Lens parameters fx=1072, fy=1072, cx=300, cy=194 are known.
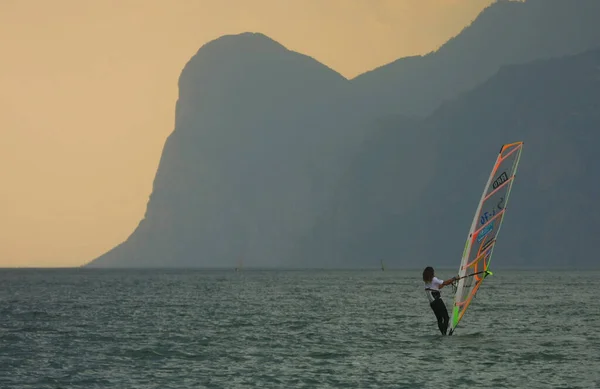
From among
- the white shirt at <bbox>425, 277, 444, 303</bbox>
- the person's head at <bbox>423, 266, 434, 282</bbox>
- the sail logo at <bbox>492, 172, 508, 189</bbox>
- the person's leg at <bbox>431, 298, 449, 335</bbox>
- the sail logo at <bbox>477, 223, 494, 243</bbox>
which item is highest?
the sail logo at <bbox>492, 172, 508, 189</bbox>

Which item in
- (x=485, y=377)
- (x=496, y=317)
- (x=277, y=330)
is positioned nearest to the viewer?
(x=485, y=377)

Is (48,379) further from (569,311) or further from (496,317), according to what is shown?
(569,311)

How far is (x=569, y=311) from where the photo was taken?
2557 inches

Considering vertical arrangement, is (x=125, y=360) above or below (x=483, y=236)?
below

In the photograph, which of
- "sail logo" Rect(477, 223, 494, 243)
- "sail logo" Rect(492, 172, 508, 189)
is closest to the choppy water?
"sail logo" Rect(477, 223, 494, 243)

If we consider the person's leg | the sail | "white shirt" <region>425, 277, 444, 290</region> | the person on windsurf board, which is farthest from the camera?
the person's leg

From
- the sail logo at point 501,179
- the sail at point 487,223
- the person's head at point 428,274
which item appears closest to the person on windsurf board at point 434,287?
the person's head at point 428,274

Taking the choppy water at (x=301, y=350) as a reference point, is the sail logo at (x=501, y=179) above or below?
above

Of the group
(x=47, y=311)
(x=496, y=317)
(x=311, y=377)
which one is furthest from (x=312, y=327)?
(x=47, y=311)

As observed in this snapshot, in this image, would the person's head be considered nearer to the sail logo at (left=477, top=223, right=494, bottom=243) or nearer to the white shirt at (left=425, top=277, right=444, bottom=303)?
the white shirt at (left=425, top=277, right=444, bottom=303)

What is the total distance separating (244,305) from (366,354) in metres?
41.8

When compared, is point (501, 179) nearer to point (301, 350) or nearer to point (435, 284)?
point (435, 284)

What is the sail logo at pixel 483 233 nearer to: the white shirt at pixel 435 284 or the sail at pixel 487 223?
the sail at pixel 487 223

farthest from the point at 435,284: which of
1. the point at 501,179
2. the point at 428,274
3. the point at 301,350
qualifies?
the point at 301,350
